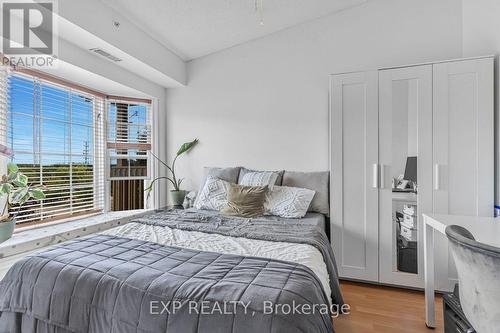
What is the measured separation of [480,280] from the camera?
3.06 feet

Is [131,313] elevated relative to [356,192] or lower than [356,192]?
lower

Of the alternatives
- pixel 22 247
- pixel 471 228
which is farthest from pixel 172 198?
pixel 471 228

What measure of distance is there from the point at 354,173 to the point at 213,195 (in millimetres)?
1520

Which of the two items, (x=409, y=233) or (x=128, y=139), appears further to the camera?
(x=128, y=139)

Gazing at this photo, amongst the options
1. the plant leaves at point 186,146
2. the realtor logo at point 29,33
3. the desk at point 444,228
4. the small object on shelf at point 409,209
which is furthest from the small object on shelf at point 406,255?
the realtor logo at point 29,33

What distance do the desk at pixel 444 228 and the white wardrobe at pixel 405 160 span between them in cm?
45

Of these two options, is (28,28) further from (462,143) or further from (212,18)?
(462,143)

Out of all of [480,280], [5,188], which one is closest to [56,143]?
[5,188]

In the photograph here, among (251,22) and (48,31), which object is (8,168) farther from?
(251,22)

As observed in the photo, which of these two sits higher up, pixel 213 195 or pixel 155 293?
pixel 213 195

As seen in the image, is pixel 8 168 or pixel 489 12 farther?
pixel 489 12

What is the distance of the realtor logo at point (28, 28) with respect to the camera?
1875 millimetres

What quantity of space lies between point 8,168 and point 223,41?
255 cm

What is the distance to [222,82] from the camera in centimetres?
348
